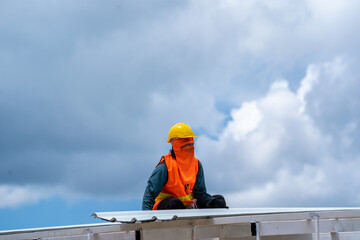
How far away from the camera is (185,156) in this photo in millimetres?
8211

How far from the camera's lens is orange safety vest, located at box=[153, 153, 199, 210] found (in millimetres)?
8039

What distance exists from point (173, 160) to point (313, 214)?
2.89 m

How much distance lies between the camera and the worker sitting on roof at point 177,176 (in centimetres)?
790

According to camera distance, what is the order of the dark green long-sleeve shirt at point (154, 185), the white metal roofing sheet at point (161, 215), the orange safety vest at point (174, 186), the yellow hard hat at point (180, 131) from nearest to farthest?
1. the white metal roofing sheet at point (161, 215)
2. the dark green long-sleeve shirt at point (154, 185)
3. the orange safety vest at point (174, 186)
4. the yellow hard hat at point (180, 131)

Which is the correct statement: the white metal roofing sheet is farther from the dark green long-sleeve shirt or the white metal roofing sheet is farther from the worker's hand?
the worker's hand

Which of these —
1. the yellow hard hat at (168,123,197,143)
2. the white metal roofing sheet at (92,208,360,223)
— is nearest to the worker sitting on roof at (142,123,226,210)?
the yellow hard hat at (168,123,197,143)

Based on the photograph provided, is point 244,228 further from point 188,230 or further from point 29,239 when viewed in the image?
point 29,239

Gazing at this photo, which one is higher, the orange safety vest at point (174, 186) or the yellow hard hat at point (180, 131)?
the yellow hard hat at point (180, 131)

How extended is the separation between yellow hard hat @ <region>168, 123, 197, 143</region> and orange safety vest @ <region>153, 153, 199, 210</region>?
0.33m

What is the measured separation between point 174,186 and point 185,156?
490mm

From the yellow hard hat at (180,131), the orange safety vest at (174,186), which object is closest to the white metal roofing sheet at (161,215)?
the orange safety vest at (174,186)

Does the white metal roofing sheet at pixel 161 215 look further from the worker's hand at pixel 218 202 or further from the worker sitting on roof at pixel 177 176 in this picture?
the worker's hand at pixel 218 202

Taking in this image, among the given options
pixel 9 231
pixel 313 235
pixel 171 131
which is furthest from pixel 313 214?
pixel 9 231

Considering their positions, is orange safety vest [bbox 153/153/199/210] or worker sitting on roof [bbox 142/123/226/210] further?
orange safety vest [bbox 153/153/199/210]
